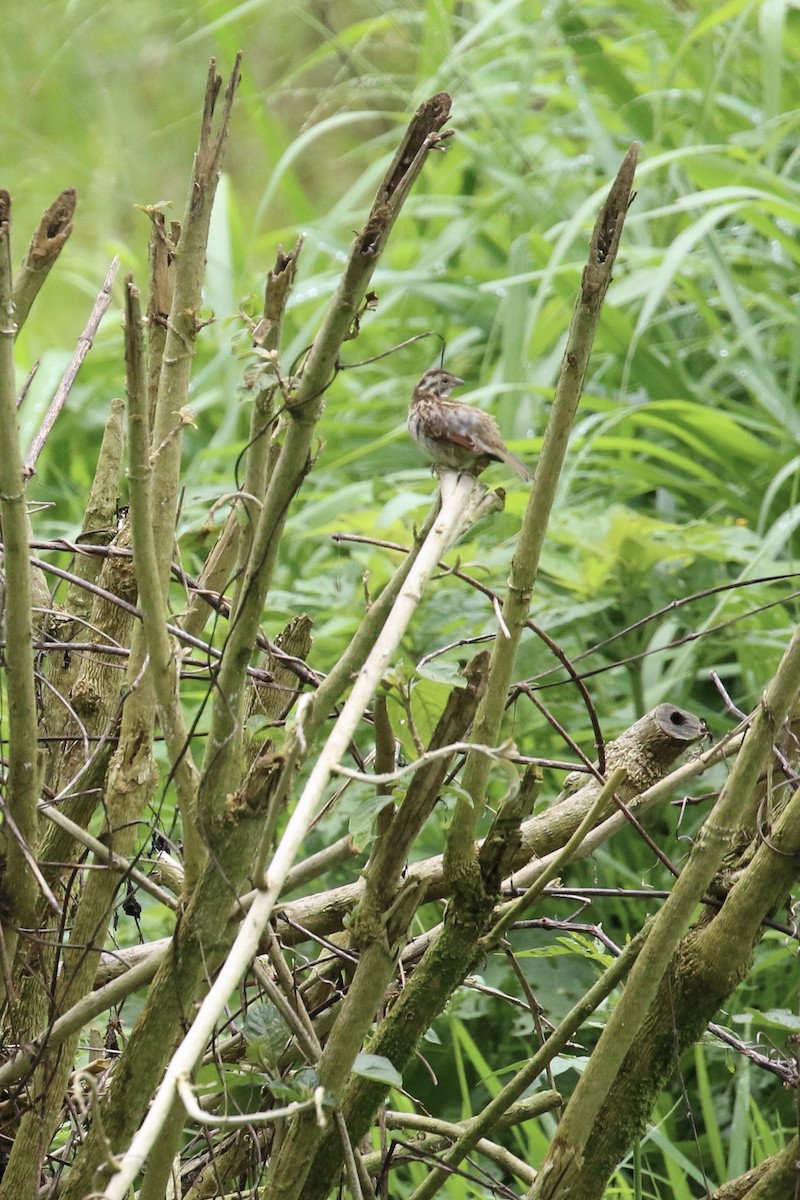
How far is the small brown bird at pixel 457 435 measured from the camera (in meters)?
1.87

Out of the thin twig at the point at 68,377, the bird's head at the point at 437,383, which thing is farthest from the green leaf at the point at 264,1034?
the bird's head at the point at 437,383

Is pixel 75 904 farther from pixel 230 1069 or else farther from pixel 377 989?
pixel 377 989

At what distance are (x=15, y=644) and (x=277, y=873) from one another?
357 millimetres

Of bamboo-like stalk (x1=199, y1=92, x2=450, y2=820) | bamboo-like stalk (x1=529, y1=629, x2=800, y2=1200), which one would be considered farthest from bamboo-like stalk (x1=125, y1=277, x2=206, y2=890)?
bamboo-like stalk (x1=529, y1=629, x2=800, y2=1200)

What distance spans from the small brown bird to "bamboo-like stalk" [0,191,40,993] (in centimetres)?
71

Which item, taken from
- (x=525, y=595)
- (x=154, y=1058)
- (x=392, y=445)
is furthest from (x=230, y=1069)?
(x=392, y=445)

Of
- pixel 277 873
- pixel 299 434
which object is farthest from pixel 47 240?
pixel 277 873

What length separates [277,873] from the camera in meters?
0.96

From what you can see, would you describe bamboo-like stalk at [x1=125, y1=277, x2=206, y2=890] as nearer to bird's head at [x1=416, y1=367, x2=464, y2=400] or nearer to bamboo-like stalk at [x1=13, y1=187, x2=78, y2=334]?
bamboo-like stalk at [x1=13, y1=187, x2=78, y2=334]

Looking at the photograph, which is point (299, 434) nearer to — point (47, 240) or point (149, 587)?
point (149, 587)

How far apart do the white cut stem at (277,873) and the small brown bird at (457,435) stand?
0.66 metres

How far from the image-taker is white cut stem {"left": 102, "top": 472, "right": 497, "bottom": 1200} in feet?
2.94

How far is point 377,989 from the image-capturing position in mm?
1190

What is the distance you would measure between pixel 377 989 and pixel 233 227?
4828 mm
